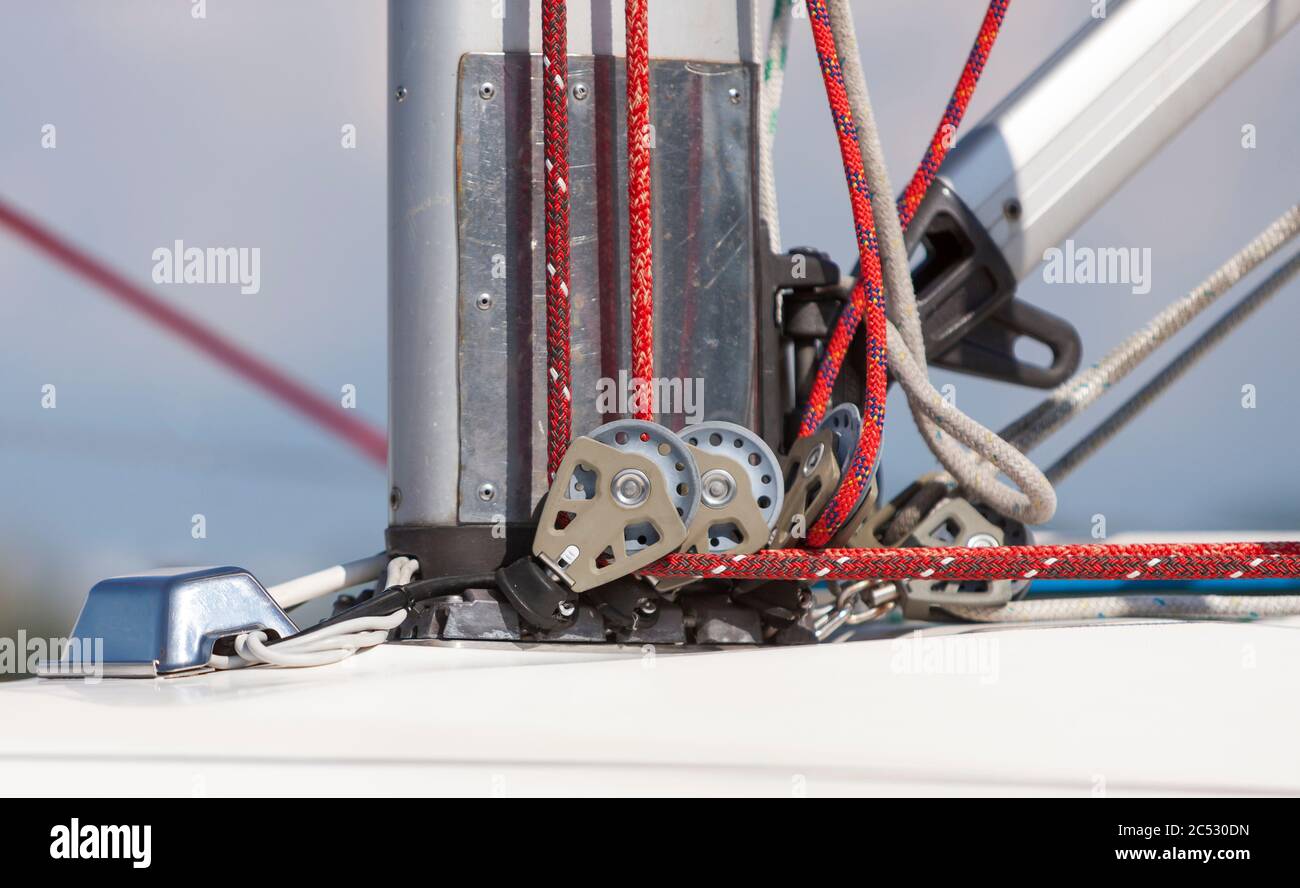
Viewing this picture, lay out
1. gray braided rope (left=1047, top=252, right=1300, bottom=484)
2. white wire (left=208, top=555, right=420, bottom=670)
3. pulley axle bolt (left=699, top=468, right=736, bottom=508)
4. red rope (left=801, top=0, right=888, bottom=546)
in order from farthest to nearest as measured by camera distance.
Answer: gray braided rope (left=1047, top=252, right=1300, bottom=484) < red rope (left=801, top=0, right=888, bottom=546) < pulley axle bolt (left=699, top=468, right=736, bottom=508) < white wire (left=208, top=555, right=420, bottom=670)

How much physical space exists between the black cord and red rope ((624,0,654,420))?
0.69 feet

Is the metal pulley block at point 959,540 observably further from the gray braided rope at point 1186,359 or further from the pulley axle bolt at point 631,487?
the pulley axle bolt at point 631,487

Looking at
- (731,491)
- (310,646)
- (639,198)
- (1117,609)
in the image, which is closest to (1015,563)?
(731,491)

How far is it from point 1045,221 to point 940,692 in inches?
30.4

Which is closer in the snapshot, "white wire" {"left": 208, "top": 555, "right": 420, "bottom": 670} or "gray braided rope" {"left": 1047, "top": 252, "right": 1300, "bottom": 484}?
"white wire" {"left": 208, "top": 555, "right": 420, "bottom": 670}

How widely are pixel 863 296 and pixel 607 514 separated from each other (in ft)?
1.24

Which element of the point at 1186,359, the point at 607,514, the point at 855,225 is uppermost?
the point at 855,225

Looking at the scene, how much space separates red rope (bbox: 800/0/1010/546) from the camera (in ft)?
4.01

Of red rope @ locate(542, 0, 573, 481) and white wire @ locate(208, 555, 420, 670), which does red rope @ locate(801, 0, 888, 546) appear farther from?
white wire @ locate(208, 555, 420, 670)

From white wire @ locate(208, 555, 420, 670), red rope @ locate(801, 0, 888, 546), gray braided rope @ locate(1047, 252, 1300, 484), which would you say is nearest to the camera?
white wire @ locate(208, 555, 420, 670)

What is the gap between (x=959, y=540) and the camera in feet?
4.65

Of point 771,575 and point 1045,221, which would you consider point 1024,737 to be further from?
point 1045,221

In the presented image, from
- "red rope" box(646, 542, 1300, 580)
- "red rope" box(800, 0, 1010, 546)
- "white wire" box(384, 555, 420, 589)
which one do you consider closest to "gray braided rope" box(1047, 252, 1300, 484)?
"red rope" box(800, 0, 1010, 546)

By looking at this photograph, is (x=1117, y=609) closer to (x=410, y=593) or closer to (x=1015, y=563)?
(x=1015, y=563)
